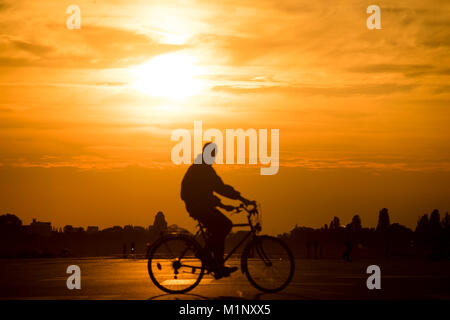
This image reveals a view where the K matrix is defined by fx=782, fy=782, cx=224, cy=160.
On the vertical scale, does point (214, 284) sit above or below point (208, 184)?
below

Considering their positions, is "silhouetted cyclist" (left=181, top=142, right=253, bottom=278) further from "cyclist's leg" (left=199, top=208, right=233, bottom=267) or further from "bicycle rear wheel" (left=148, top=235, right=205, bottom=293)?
"bicycle rear wheel" (left=148, top=235, right=205, bottom=293)

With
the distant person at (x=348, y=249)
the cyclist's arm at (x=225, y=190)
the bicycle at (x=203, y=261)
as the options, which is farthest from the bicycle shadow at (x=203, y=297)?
the distant person at (x=348, y=249)

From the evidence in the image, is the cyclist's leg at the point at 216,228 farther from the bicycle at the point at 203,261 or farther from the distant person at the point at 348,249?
the distant person at the point at 348,249

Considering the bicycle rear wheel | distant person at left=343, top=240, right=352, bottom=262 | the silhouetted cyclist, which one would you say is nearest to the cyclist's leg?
the silhouetted cyclist

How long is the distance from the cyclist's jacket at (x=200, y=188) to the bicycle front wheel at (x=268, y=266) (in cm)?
105

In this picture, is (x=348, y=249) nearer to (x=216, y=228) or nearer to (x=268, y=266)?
(x=268, y=266)

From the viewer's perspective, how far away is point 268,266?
14.0 metres

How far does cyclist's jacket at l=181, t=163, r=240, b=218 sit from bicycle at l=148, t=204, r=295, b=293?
1.16 feet

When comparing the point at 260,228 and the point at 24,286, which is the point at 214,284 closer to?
the point at 260,228

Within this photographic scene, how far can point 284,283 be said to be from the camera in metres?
13.5
